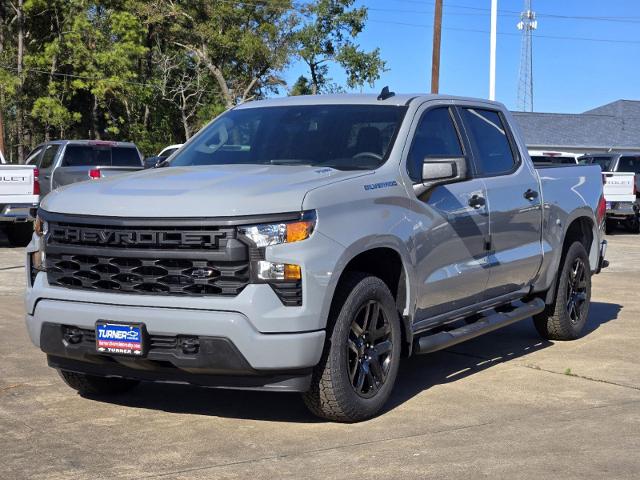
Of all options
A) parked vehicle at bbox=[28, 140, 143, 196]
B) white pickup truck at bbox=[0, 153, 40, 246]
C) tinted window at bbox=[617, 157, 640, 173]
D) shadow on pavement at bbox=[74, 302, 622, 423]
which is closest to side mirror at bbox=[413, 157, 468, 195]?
shadow on pavement at bbox=[74, 302, 622, 423]

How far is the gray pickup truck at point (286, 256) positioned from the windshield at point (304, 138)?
0.01 meters

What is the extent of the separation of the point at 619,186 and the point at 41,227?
2016cm

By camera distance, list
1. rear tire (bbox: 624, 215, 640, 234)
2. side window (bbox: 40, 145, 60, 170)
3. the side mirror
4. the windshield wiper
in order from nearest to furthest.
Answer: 1. the side mirror
2. the windshield wiper
3. side window (bbox: 40, 145, 60, 170)
4. rear tire (bbox: 624, 215, 640, 234)

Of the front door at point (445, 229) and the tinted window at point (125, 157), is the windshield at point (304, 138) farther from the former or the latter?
the tinted window at point (125, 157)

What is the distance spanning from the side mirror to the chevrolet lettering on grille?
1614mm

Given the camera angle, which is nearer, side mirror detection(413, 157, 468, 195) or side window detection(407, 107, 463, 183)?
side mirror detection(413, 157, 468, 195)

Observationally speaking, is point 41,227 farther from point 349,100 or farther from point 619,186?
point 619,186

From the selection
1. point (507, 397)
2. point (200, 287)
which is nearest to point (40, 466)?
point (200, 287)

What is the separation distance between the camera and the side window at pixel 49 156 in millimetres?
21406

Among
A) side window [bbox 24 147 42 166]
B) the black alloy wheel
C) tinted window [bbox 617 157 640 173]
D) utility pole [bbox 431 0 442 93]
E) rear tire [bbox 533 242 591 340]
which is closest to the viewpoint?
the black alloy wheel

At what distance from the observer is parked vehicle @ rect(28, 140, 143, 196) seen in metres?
20.6

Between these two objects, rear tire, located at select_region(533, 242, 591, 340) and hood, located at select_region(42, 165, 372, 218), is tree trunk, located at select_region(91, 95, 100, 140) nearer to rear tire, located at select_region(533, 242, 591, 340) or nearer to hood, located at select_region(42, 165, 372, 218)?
rear tire, located at select_region(533, 242, 591, 340)

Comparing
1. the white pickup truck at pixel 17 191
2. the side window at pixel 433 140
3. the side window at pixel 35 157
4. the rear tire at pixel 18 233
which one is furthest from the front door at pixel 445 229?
the side window at pixel 35 157

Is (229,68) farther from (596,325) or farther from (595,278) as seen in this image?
(596,325)
